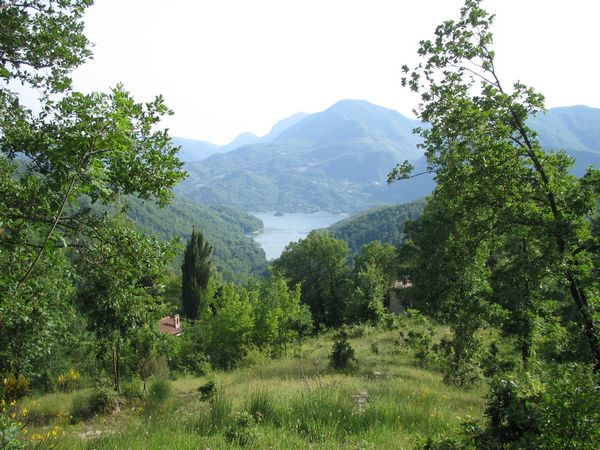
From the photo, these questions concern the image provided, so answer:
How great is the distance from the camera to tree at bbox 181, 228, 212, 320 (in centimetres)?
4050

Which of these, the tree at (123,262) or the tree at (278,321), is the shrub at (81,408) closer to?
the tree at (123,262)

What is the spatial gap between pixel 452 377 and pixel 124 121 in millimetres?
11526

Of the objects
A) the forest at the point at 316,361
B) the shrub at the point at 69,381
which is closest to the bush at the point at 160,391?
the forest at the point at 316,361

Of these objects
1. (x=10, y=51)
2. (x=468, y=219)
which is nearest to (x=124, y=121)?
(x=10, y=51)

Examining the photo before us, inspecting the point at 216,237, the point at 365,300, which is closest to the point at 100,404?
the point at 365,300

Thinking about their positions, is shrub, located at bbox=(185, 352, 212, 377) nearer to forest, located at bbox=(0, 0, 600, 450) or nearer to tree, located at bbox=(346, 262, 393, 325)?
forest, located at bbox=(0, 0, 600, 450)

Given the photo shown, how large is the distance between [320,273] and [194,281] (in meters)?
14.1

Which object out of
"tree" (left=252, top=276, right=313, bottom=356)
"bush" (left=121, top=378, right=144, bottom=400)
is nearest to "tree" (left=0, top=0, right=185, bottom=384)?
"bush" (left=121, top=378, right=144, bottom=400)

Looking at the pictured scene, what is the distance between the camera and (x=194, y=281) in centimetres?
4094

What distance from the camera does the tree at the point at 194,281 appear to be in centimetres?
4050

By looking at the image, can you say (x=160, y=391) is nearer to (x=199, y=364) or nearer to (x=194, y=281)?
(x=199, y=364)

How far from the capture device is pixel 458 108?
6.65m

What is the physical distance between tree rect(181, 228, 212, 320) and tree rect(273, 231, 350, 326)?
26.9 ft

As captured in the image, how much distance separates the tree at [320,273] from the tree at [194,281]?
26.9ft
